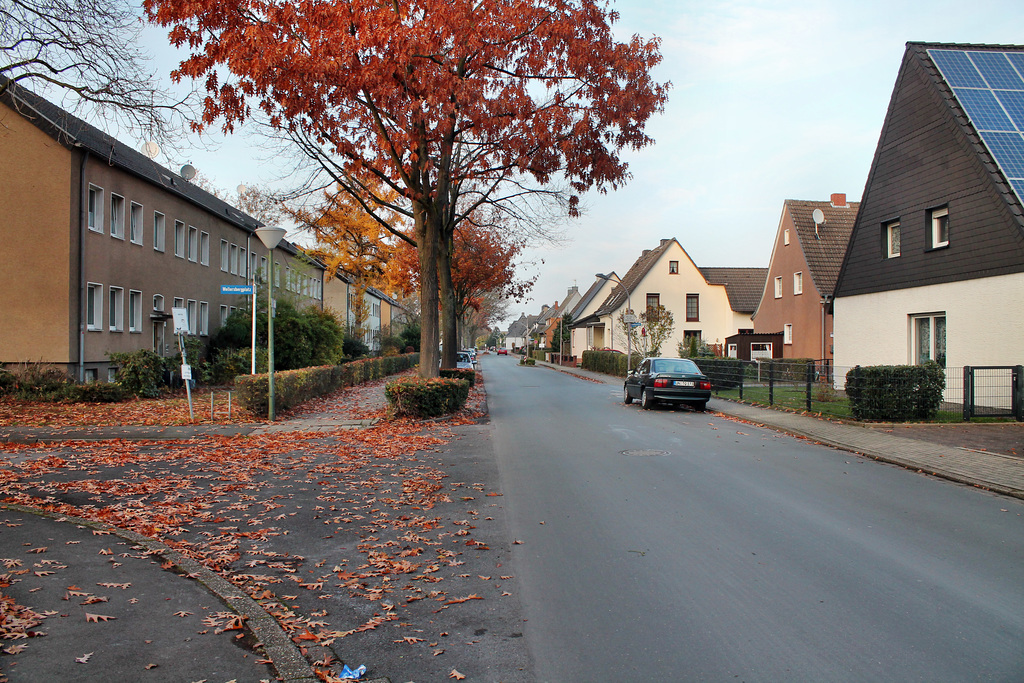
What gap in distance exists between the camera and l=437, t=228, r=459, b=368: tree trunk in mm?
23500

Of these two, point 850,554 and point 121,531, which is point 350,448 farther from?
point 850,554

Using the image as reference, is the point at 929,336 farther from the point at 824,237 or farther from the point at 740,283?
the point at 740,283

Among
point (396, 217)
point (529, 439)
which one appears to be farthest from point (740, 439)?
point (396, 217)

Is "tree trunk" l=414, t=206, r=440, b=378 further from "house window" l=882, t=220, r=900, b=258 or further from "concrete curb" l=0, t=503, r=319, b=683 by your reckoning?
"house window" l=882, t=220, r=900, b=258

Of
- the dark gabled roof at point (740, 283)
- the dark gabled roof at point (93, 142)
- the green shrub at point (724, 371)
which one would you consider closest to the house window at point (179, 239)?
the dark gabled roof at point (93, 142)

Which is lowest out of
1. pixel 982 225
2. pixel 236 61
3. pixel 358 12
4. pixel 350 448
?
pixel 350 448

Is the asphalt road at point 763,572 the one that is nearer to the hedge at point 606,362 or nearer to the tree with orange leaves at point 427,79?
the tree with orange leaves at point 427,79

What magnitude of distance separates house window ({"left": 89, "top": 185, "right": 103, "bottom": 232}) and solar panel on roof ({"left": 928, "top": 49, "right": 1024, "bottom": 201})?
24.9 metres

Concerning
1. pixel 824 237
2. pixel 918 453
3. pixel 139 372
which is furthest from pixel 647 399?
pixel 824 237

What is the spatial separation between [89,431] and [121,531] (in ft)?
28.5

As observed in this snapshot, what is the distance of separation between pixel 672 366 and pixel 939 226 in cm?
768

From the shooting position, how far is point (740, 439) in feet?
44.1

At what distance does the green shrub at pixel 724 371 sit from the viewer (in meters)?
22.7

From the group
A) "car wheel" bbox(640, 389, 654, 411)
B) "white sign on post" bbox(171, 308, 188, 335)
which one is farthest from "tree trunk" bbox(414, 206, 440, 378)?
"car wheel" bbox(640, 389, 654, 411)
